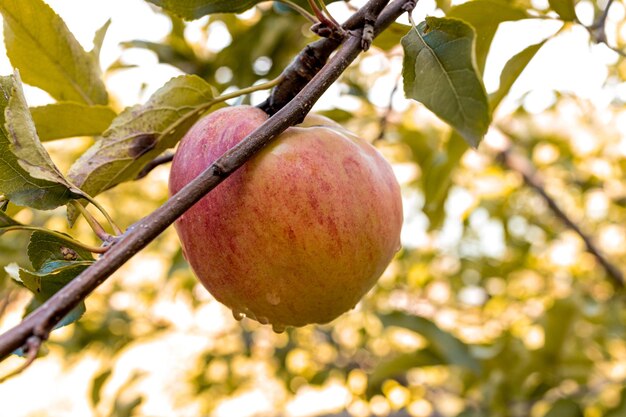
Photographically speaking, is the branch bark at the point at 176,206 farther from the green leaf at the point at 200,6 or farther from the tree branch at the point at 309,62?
the green leaf at the point at 200,6

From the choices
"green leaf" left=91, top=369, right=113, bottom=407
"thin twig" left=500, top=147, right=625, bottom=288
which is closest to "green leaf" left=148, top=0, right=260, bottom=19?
"thin twig" left=500, top=147, right=625, bottom=288

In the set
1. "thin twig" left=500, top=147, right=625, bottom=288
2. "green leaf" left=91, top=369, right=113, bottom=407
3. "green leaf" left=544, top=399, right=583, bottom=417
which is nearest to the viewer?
"green leaf" left=544, top=399, right=583, bottom=417

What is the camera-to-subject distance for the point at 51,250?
564 mm

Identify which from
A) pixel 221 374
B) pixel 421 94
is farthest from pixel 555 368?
pixel 221 374

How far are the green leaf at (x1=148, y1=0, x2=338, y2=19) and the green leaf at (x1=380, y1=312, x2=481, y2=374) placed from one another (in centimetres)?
76

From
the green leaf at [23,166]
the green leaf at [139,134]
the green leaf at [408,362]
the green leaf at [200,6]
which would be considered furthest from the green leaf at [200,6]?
the green leaf at [408,362]

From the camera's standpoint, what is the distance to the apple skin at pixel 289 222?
56 cm

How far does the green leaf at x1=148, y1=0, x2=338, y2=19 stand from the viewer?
70 centimetres

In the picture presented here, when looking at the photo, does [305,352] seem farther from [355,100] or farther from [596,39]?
[596,39]

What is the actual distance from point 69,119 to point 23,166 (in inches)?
9.6

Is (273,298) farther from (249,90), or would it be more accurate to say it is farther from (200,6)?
(200,6)

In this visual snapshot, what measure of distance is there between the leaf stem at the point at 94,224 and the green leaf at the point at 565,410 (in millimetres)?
1018

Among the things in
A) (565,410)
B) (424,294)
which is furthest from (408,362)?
(424,294)

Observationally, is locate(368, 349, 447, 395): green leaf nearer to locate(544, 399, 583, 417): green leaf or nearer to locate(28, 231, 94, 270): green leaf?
locate(544, 399, 583, 417): green leaf
